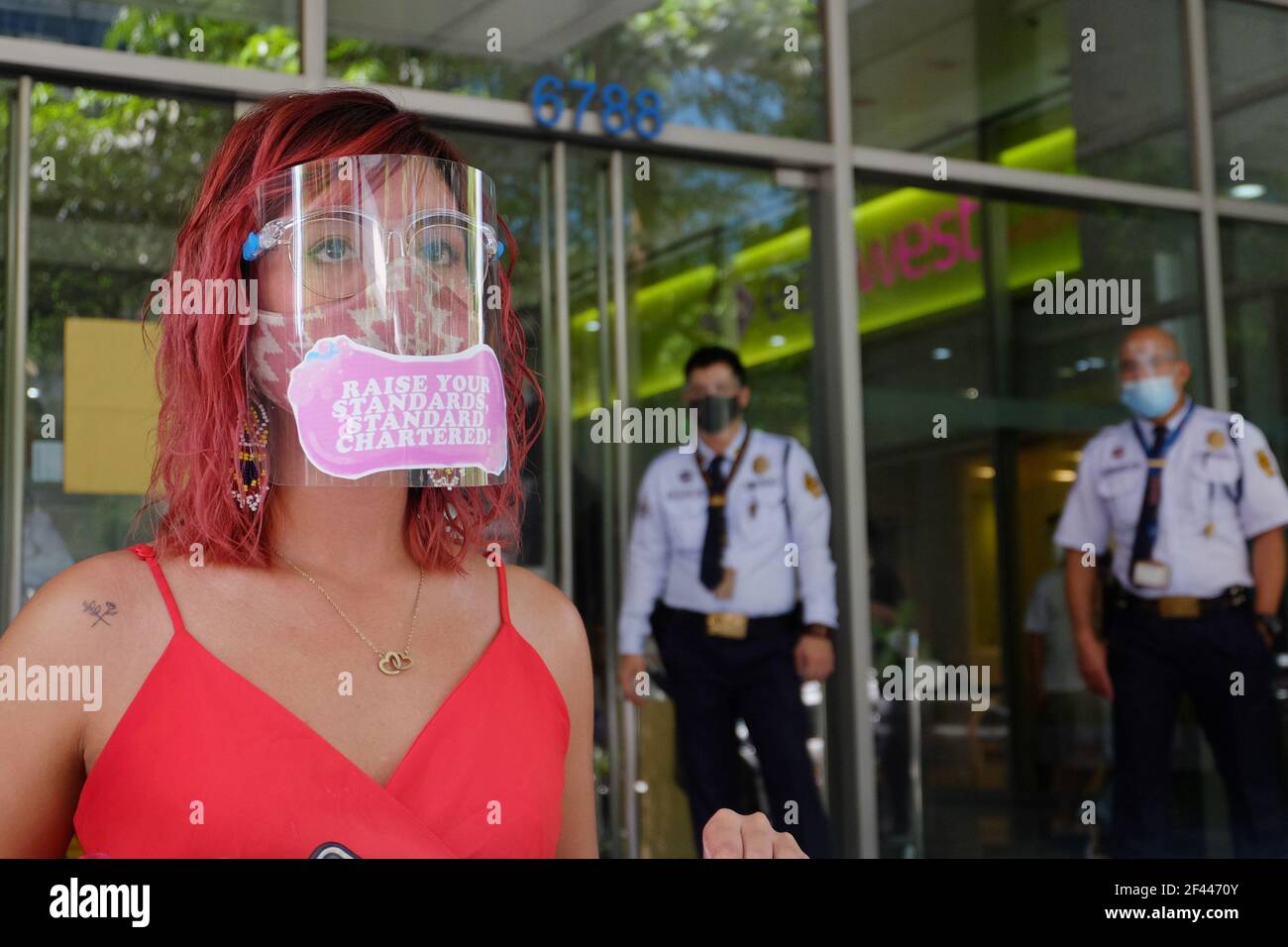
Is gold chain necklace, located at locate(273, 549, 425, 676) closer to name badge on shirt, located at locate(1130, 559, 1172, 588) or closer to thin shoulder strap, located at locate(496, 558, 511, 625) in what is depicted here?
thin shoulder strap, located at locate(496, 558, 511, 625)

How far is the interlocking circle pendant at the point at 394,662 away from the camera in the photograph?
104cm

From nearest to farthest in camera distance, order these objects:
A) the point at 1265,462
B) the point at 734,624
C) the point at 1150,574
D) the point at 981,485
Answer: the point at 734,624, the point at 1150,574, the point at 1265,462, the point at 981,485

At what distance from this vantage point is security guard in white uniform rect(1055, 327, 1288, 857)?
462 cm

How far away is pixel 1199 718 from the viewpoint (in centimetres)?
466

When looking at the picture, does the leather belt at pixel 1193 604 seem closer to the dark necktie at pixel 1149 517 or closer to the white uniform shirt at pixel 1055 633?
the dark necktie at pixel 1149 517

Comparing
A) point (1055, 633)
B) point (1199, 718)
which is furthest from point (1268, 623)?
point (1055, 633)

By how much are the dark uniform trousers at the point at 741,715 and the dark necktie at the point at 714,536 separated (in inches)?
6.0

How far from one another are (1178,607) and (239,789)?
4.37 metres

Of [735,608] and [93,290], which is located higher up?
[93,290]

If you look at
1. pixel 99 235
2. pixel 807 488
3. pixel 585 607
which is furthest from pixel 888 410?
pixel 99 235

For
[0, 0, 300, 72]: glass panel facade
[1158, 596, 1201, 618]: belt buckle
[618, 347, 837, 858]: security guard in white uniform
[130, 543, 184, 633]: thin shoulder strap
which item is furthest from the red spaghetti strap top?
[1158, 596, 1201, 618]: belt buckle

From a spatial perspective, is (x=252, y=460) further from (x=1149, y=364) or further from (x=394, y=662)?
(x=1149, y=364)

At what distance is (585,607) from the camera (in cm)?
516

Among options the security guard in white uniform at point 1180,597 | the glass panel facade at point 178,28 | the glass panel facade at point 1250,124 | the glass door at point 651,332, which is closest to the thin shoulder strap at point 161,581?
the glass panel facade at point 178,28
